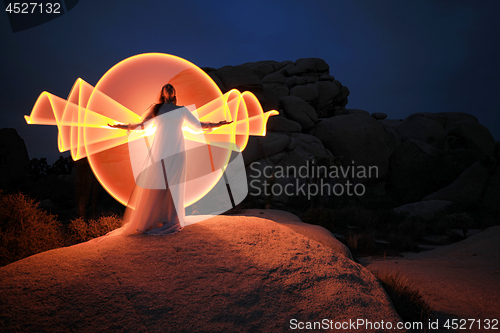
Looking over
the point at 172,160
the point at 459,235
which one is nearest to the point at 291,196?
the point at 459,235

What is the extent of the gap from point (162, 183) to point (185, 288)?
2.59 meters

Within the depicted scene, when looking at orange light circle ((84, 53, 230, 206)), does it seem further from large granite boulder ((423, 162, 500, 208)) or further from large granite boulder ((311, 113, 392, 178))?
large granite boulder ((311, 113, 392, 178))

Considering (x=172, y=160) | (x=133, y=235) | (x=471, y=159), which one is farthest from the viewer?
(x=471, y=159)

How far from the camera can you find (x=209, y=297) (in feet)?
10.9

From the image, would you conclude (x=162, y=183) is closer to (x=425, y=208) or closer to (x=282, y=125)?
(x=425, y=208)

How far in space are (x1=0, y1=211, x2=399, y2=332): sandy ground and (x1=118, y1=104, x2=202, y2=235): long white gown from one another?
0.54m

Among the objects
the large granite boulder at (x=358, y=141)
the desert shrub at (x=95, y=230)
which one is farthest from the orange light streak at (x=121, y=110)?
the large granite boulder at (x=358, y=141)

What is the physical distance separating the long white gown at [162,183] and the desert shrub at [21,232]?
2.68m

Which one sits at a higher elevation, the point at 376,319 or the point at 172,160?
the point at 172,160

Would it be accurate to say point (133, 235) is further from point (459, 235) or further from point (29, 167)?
point (29, 167)

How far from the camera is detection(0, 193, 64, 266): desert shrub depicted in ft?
19.5

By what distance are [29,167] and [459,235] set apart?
35155mm

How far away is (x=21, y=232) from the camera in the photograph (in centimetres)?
632

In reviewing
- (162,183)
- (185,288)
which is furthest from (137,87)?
(185,288)
